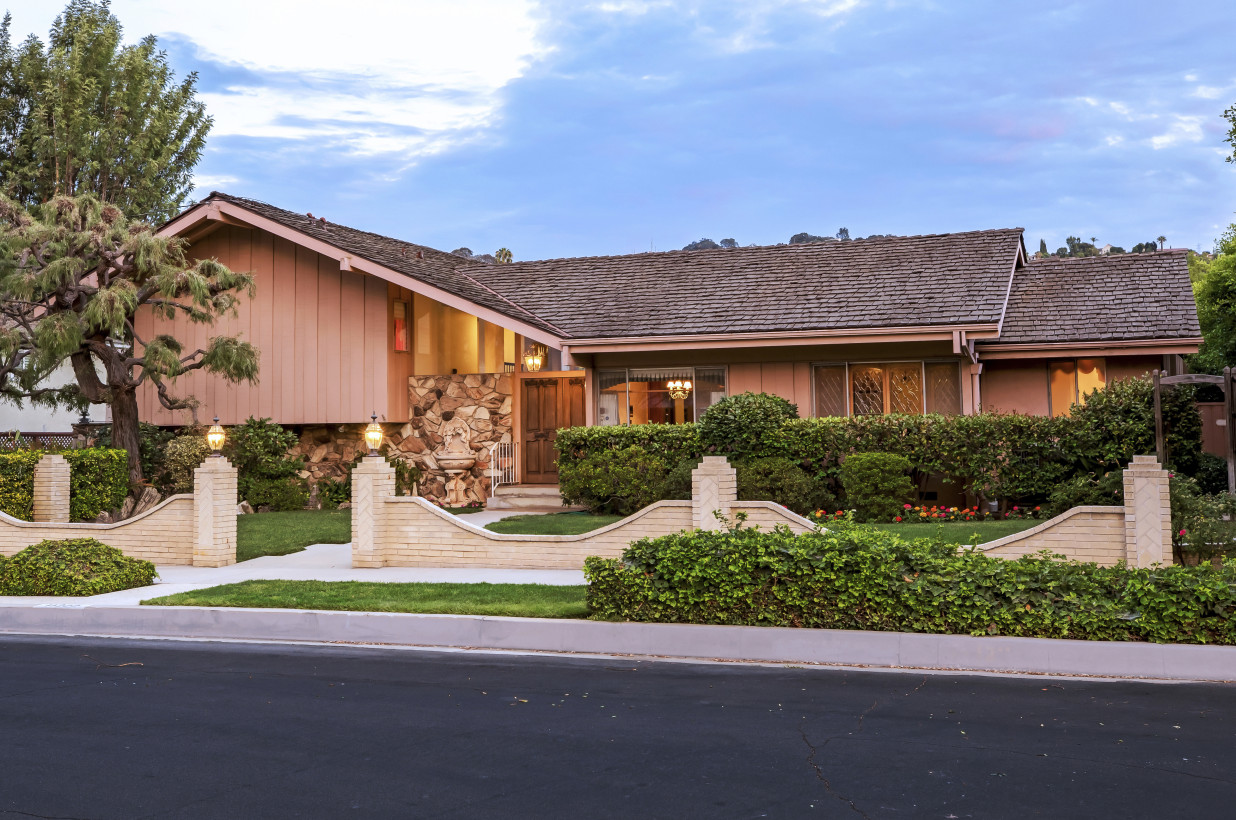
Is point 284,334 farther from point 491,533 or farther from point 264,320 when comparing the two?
point 491,533

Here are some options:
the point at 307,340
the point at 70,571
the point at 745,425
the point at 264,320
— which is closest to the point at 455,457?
the point at 307,340

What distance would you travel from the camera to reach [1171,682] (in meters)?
8.02

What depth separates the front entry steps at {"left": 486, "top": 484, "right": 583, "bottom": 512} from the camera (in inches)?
816

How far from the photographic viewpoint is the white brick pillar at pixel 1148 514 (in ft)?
36.4

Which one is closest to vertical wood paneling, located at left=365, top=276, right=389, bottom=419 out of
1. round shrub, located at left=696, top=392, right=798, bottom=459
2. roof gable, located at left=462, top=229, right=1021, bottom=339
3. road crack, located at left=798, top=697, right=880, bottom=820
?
roof gable, located at left=462, top=229, right=1021, bottom=339

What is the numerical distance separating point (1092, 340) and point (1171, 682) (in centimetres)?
→ 1232

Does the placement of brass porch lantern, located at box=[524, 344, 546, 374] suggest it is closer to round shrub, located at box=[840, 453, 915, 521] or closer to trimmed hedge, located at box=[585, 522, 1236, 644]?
round shrub, located at box=[840, 453, 915, 521]

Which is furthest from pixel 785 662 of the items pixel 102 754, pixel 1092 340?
pixel 1092 340

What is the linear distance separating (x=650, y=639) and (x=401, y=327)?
553 inches

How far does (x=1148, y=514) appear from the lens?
11.2 m

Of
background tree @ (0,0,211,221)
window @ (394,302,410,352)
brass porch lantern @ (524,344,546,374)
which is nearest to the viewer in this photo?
window @ (394,302,410,352)

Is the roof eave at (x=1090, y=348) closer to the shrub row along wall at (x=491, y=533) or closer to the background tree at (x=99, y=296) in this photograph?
the shrub row along wall at (x=491, y=533)

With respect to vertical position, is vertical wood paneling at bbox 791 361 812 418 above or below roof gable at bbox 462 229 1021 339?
below

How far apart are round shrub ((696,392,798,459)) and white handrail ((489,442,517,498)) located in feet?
16.5
